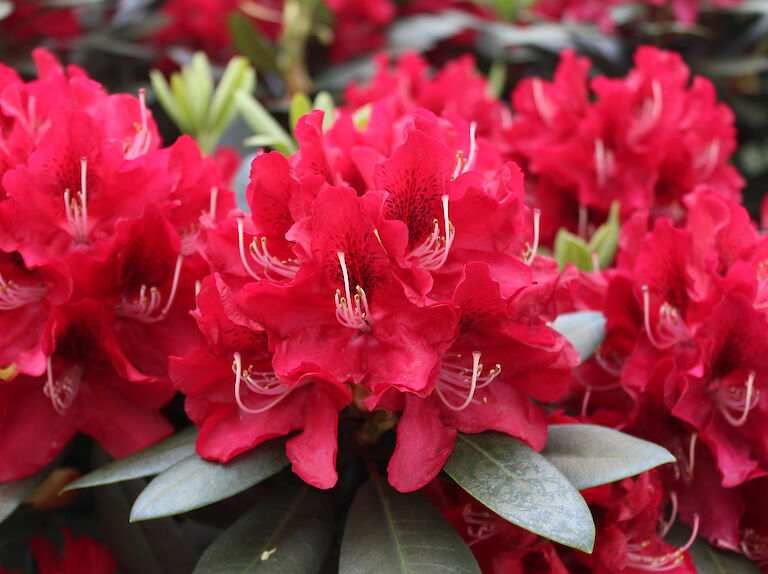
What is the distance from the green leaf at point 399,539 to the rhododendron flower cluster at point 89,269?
0.81 ft

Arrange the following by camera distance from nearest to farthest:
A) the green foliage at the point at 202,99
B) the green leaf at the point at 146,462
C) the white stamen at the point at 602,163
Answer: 1. the green leaf at the point at 146,462
2. the white stamen at the point at 602,163
3. the green foliage at the point at 202,99

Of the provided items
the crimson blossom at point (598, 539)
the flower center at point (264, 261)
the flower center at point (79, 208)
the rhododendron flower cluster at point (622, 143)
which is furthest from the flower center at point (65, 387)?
the rhododendron flower cluster at point (622, 143)

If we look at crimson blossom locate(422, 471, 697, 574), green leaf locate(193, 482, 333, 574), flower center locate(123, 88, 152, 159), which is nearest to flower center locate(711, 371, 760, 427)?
crimson blossom locate(422, 471, 697, 574)

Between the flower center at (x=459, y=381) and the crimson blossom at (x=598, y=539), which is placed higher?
the flower center at (x=459, y=381)

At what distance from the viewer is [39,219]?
872mm

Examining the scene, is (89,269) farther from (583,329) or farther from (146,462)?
(583,329)

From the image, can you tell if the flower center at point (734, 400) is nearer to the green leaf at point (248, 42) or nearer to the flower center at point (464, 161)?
the flower center at point (464, 161)

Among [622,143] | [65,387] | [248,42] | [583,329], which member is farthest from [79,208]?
[248,42]

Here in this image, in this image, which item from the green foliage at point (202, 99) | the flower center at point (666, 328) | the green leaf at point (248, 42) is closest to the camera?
the flower center at point (666, 328)

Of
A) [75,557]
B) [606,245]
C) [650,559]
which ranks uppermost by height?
[606,245]

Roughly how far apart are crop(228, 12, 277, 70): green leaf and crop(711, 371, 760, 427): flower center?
4.04 ft

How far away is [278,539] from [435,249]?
12.9 inches

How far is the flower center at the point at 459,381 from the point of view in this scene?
0.81m

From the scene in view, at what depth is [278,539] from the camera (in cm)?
85
